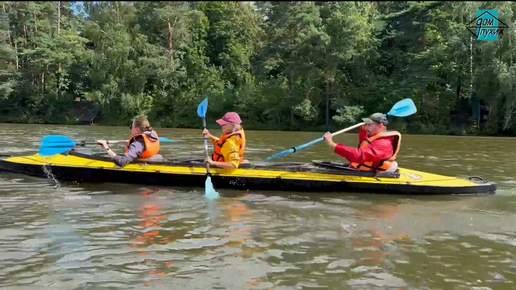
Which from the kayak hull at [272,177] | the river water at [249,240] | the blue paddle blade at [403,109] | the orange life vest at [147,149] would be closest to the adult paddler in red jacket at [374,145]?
the kayak hull at [272,177]

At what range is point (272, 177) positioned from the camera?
22.1ft

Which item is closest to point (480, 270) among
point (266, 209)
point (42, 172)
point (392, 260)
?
Answer: point (392, 260)

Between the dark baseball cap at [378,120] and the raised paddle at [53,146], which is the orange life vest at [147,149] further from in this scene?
the dark baseball cap at [378,120]

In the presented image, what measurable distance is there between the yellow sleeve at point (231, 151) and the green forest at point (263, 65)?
18986mm

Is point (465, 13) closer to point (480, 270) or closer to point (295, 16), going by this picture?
point (295, 16)

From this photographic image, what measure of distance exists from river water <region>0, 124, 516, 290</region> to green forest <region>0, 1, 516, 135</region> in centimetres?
1911

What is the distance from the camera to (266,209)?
572 centimetres

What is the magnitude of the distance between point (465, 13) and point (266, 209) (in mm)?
23383

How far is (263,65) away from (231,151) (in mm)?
27214

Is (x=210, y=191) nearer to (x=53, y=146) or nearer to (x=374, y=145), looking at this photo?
(x=374, y=145)

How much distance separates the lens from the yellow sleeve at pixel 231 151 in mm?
6711

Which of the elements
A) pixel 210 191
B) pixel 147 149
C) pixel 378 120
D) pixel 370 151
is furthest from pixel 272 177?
pixel 147 149

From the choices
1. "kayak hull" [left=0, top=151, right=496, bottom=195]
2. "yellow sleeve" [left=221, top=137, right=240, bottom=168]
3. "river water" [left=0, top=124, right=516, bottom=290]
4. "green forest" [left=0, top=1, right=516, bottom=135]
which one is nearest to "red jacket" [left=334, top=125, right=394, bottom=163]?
"kayak hull" [left=0, top=151, right=496, bottom=195]

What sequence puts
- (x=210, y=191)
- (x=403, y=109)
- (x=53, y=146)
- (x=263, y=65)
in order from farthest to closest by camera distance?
1. (x=263, y=65)
2. (x=403, y=109)
3. (x=53, y=146)
4. (x=210, y=191)
